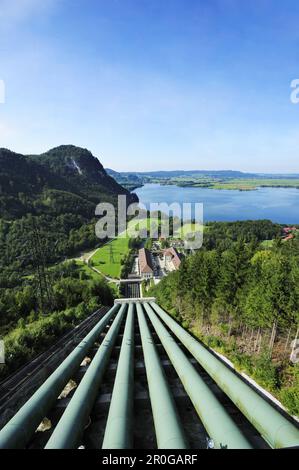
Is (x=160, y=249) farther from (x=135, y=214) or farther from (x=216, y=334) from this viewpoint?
(x=216, y=334)

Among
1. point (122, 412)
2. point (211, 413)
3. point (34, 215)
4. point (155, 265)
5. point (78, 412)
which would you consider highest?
point (34, 215)

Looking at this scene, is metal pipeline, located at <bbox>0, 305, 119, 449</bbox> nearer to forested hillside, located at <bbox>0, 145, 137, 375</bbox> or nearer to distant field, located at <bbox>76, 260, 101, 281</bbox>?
forested hillside, located at <bbox>0, 145, 137, 375</bbox>

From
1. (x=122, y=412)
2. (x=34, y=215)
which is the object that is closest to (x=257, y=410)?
(x=122, y=412)

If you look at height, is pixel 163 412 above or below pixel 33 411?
above

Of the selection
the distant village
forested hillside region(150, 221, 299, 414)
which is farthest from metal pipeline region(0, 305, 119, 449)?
the distant village

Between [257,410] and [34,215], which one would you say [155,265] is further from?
[257,410]

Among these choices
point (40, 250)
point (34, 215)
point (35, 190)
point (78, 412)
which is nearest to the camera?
point (78, 412)
